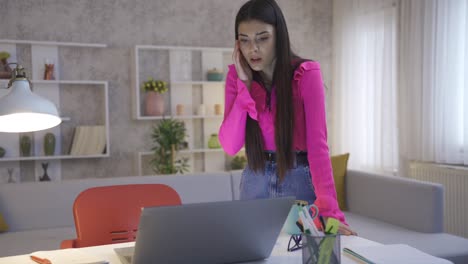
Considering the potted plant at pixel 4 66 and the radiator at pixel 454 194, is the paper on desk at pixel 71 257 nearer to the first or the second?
the radiator at pixel 454 194

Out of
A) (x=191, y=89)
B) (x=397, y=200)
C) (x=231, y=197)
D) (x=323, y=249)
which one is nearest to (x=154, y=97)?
(x=191, y=89)

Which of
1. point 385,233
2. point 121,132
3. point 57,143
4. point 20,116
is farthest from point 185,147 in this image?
point 20,116

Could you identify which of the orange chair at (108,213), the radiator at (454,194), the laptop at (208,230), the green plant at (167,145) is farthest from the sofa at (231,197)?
the laptop at (208,230)

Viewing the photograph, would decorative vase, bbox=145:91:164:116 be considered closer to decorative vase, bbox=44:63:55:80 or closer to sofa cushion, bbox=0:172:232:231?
decorative vase, bbox=44:63:55:80

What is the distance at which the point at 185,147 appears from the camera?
538 centimetres

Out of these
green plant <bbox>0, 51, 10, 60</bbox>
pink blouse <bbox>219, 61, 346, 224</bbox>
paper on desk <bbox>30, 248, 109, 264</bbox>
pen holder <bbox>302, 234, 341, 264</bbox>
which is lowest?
paper on desk <bbox>30, 248, 109, 264</bbox>

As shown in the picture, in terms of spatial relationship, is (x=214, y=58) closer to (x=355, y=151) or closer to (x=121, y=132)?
(x=121, y=132)

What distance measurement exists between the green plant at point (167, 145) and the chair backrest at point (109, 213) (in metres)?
2.95

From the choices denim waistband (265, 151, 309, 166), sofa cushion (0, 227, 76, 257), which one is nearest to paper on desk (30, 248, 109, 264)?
denim waistband (265, 151, 309, 166)

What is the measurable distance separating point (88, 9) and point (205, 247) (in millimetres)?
4387

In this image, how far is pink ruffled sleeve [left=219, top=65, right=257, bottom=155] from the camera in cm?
166

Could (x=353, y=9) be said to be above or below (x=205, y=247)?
above

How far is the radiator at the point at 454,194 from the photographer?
400cm

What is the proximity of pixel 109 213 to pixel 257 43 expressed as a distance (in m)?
0.87
